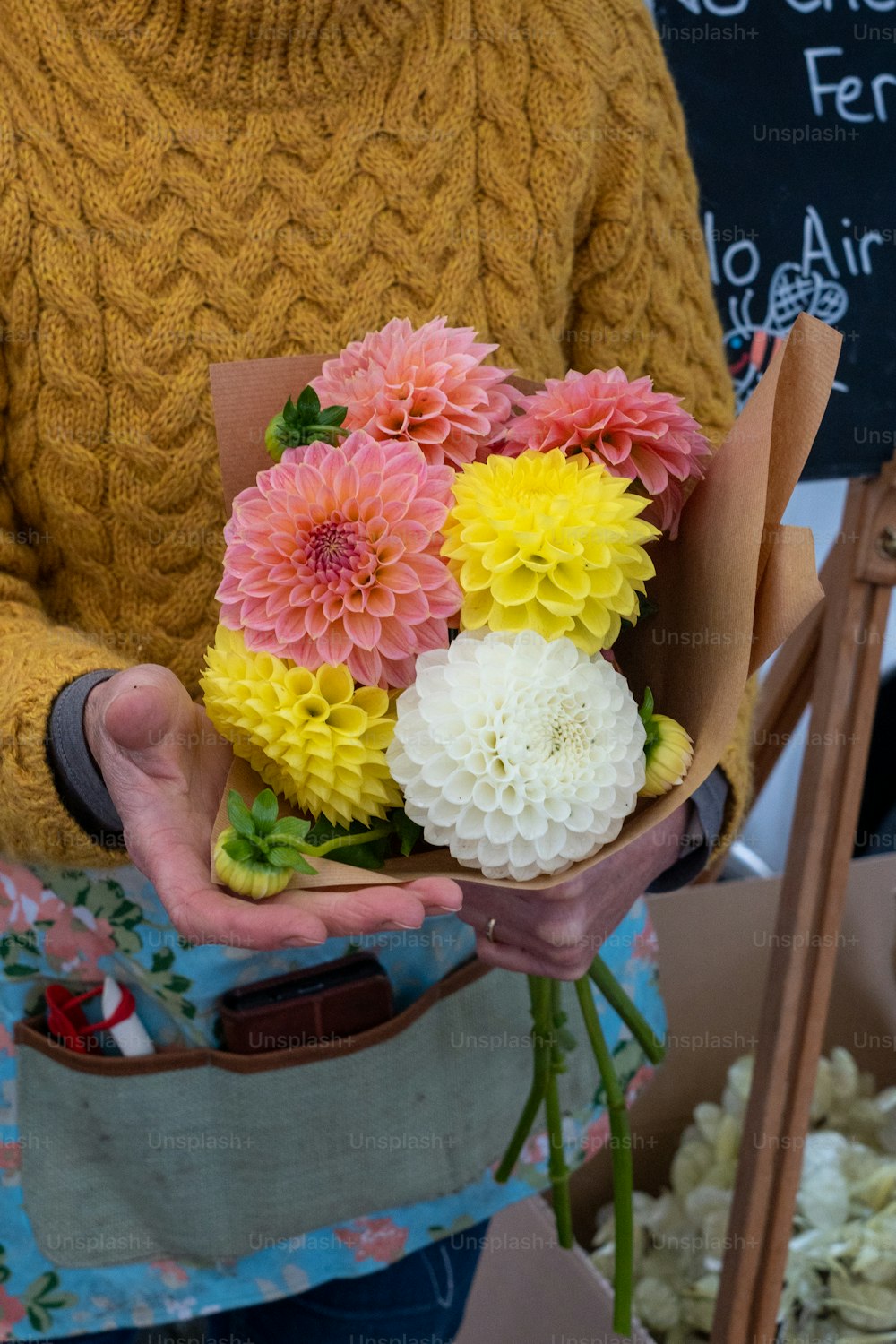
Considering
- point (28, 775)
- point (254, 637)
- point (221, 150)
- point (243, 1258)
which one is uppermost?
point (221, 150)

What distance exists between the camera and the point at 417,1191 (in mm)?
848

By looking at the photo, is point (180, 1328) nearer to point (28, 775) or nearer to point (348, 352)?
point (28, 775)

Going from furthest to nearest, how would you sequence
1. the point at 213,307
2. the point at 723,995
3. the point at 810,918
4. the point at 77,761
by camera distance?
1. the point at 723,995
2. the point at 810,918
3. the point at 213,307
4. the point at 77,761

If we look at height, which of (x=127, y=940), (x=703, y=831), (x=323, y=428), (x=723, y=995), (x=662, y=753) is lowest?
(x=723, y=995)

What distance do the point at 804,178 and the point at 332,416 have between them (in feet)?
2.71

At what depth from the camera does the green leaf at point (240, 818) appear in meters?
0.45

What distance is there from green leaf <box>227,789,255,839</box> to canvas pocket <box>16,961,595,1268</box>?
386mm

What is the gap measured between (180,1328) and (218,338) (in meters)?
1.10

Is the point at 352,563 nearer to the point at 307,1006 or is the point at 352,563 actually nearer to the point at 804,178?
the point at 307,1006

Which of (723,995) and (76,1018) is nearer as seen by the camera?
(76,1018)

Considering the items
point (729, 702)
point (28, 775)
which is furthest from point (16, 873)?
point (729, 702)

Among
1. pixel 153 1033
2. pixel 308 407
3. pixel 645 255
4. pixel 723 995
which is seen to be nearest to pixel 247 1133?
pixel 153 1033

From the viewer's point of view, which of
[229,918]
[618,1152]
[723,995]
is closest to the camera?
[229,918]

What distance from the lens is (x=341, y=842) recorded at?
0.49 m
